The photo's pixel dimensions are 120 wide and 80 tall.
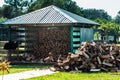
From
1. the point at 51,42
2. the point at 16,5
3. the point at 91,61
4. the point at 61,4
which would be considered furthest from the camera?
the point at 16,5

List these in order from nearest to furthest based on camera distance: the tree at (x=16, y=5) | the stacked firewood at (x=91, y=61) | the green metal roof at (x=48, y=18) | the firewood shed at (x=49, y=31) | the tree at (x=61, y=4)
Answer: the stacked firewood at (x=91, y=61) → the green metal roof at (x=48, y=18) → the firewood shed at (x=49, y=31) → the tree at (x=61, y=4) → the tree at (x=16, y=5)

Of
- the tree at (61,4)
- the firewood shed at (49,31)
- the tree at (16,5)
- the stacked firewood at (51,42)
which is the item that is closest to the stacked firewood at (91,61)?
the firewood shed at (49,31)

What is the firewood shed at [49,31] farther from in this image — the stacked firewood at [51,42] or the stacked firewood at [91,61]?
the stacked firewood at [91,61]

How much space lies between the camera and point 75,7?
229 feet

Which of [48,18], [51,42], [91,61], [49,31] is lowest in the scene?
[91,61]

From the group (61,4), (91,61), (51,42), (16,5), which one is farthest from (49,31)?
(16,5)

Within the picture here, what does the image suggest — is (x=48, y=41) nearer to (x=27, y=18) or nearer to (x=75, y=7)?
(x=27, y=18)

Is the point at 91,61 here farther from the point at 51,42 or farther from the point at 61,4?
the point at 61,4

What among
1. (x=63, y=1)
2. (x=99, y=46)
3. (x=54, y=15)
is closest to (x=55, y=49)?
(x=54, y=15)

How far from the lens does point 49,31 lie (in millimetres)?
19719

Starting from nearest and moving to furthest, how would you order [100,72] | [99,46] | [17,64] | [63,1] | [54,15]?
1. [100,72]
2. [99,46]
3. [17,64]
4. [54,15]
5. [63,1]

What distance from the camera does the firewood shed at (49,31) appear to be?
19.1 m

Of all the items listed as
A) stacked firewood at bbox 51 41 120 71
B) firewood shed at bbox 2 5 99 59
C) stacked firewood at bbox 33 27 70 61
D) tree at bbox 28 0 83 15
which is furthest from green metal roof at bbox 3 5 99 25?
tree at bbox 28 0 83 15

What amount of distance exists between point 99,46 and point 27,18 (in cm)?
621
